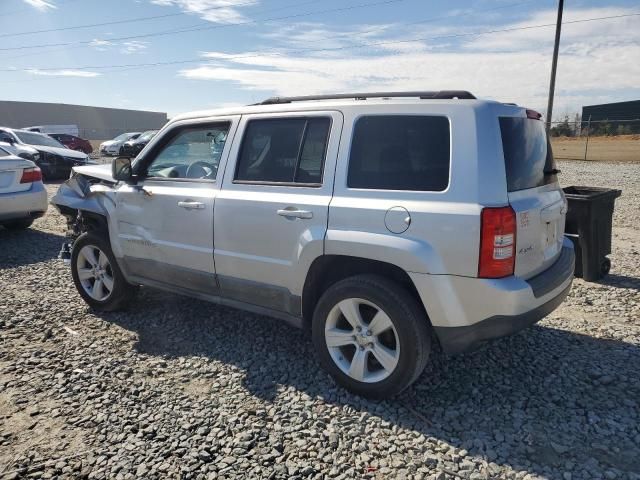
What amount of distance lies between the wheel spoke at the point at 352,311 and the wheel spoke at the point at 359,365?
180mm

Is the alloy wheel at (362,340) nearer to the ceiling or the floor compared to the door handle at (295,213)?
nearer to the floor

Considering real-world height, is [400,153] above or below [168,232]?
above

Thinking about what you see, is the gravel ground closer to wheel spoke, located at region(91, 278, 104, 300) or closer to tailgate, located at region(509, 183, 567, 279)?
wheel spoke, located at region(91, 278, 104, 300)

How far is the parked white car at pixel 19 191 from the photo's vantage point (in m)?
7.56

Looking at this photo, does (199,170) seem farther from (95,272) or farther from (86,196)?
(95,272)

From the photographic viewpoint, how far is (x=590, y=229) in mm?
5168

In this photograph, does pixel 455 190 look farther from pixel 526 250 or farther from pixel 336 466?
pixel 336 466

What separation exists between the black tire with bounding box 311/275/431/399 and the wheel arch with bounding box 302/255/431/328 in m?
0.08

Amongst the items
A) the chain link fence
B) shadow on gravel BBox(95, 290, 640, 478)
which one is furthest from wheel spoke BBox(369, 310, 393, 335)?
the chain link fence

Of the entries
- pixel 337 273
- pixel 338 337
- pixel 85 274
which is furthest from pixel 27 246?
pixel 338 337

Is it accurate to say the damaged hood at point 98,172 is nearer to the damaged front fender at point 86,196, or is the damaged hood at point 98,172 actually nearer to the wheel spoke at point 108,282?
the damaged front fender at point 86,196

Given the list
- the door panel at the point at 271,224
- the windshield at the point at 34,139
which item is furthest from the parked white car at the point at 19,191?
the windshield at the point at 34,139

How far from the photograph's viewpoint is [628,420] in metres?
2.97

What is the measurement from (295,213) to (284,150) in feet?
1.77
